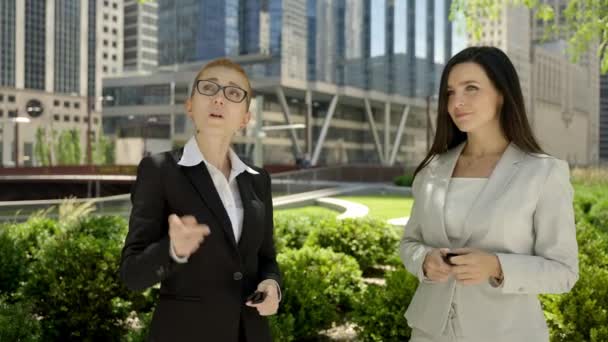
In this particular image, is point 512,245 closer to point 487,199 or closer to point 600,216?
point 487,199

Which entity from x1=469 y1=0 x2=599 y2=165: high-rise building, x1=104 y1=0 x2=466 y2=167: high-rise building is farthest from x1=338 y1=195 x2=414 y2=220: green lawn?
x1=469 y1=0 x2=599 y2=165: high-rise building

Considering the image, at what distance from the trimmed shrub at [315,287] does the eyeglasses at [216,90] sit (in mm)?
3192

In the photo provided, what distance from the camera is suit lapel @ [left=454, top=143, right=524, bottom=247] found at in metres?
2.44

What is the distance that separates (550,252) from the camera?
7.79 feet

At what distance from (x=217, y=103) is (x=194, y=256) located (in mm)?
679

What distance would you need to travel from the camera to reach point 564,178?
2.45 metres

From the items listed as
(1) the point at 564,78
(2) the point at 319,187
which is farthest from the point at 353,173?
(1) the point at 564,78

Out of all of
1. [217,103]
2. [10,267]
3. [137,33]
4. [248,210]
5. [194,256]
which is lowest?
[10,267]

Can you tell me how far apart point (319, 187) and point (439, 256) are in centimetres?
2987

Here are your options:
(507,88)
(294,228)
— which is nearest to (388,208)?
(294,228)

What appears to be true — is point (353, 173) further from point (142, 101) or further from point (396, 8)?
point (396, 8)

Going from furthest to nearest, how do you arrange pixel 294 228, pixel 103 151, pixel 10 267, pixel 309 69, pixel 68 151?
pixel 68 151
pixel 309 69
pixel 103 151
pixel 294 228
pixel 10 267

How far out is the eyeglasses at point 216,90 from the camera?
255 centimetres

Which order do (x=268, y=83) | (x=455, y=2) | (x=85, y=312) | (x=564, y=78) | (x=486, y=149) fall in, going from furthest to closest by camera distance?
(x=564, y=78)
(x=268, y=83)
(x=455, y=2)
(x=85, y=312)
(x=486, y=149)
